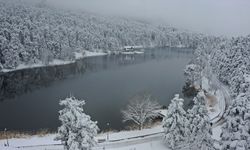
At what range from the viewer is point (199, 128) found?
128 ft

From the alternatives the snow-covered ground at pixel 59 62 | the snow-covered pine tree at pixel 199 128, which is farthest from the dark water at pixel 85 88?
the snow-covered pine tree at pixel 199 128

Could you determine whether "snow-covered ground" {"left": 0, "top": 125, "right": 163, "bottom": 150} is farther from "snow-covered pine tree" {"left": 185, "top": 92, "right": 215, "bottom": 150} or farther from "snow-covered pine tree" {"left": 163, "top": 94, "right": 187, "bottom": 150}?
"snow-covered pine tree" {"left": 185, "top": 92, "right": 215, "bottom": 150}

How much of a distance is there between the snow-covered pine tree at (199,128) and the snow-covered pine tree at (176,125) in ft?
4.11

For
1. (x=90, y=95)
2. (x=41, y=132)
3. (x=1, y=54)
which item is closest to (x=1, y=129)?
(x=41, y=132)

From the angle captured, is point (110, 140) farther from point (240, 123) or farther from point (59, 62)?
point (59, 62)

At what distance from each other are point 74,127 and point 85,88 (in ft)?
200

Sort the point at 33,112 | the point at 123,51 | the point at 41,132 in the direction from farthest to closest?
1. the point at 123,51
2. the point at 33,112
3. the point at 41,132

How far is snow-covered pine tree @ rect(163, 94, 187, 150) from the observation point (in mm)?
42625

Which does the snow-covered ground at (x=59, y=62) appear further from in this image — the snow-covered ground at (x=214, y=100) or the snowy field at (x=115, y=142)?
the snowy field at (x=115, y=142)

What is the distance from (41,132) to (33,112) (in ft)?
49.8

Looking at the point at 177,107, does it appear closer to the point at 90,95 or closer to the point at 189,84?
the point at 90,95

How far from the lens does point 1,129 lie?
59.7 metres

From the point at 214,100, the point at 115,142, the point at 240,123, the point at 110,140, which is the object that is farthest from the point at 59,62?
the point at 240,123

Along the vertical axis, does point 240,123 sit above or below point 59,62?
above
